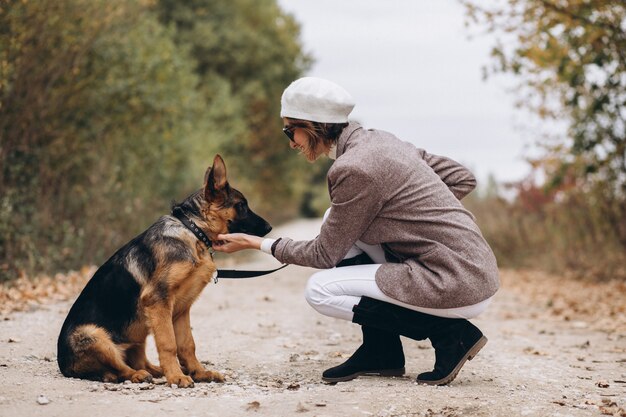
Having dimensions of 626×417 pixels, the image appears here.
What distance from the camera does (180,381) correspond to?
5.16 meters

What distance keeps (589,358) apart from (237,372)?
3.35 m

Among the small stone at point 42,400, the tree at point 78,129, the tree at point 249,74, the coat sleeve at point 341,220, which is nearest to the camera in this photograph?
the small stone at point 42,400

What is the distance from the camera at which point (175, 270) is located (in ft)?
17.1

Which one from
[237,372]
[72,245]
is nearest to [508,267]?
[72,245]

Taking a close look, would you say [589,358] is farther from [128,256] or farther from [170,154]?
[170,154]

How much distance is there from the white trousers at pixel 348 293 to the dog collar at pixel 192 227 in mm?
780

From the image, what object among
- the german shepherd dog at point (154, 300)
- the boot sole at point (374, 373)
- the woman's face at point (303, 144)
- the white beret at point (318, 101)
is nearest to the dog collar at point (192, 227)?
the german shepherd dog at point (154, 300)

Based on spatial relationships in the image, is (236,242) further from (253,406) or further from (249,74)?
(249,74)

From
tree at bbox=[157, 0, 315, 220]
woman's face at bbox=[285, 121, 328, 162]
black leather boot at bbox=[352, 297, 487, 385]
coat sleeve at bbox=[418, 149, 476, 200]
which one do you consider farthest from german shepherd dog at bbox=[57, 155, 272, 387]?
tree at bbox=[157, 0, 315, 220]

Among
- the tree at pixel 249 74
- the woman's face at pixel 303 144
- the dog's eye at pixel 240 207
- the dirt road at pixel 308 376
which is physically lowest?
the dirt road at pixel 308 376

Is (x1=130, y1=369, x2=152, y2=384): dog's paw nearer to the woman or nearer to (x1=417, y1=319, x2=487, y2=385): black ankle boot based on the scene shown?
the woman

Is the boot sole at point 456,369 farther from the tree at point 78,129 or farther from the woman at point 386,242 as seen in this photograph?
the tree at point 78,129

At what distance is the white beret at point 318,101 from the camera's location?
16.9 ft

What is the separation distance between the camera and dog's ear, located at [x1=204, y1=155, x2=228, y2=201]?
17.7 ft
